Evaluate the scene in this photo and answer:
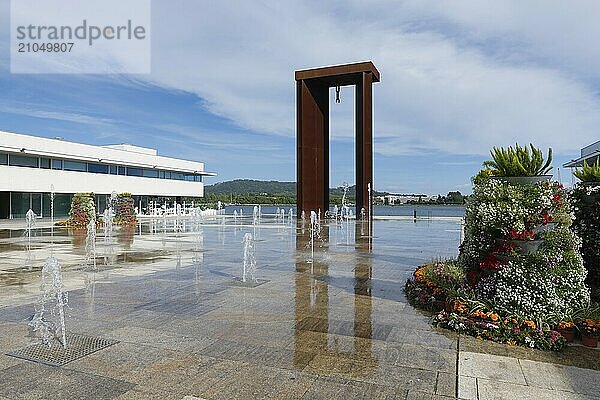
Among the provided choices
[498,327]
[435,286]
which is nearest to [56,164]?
[435,286]

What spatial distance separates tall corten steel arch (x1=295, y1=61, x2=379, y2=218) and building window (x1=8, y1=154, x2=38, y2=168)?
19.2 meters

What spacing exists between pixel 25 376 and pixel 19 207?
36.0m

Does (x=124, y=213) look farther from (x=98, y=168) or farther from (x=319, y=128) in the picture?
(x=319, y=128)

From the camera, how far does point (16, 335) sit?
554 cm

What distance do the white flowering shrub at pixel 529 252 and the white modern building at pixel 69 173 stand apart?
3319 cm

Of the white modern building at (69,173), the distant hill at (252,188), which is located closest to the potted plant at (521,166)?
the white modern building at (69,173)

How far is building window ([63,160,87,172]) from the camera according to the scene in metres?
37.7

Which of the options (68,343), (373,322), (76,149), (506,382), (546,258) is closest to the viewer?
(506,382)

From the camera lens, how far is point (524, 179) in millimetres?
6195

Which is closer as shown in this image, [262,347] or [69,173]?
[262,347]

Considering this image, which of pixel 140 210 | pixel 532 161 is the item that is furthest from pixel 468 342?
pixel 140 210

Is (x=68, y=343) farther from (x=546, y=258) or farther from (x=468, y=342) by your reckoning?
(x=546, y=258)

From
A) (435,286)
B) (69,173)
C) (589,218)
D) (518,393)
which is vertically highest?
(69,173)

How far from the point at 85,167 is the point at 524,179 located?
129ft
